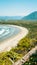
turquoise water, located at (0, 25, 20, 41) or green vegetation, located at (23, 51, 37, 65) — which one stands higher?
turquoise water, located at (0, 25, 20, 41)

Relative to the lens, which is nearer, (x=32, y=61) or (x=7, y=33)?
(x=32, y=61)

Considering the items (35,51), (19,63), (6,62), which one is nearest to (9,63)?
(6,62)

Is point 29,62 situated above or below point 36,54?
below

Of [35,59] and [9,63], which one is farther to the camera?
[9,63]

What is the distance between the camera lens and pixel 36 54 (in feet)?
50.5

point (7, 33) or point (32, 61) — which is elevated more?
point (7, 33)

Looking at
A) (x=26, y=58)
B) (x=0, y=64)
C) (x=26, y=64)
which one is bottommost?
(x=26, y=64)

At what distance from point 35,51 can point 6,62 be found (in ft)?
14.5

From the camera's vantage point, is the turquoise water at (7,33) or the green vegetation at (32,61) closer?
the green vegetation at (32,61)

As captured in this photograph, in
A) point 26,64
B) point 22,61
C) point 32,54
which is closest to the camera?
point 26,64

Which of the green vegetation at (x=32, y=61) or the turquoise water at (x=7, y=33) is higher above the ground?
the turquoise water at (x=7, y=33)

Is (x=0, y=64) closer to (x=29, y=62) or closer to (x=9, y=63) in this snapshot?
(x=9, y=63)

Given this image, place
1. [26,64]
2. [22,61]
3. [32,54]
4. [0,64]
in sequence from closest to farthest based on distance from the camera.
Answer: [26,64], [22,61], [32,54], [0,64]

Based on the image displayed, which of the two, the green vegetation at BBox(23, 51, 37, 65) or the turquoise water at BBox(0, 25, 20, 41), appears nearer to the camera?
the green vegetation at BBox(23, 51, 37, 65)
